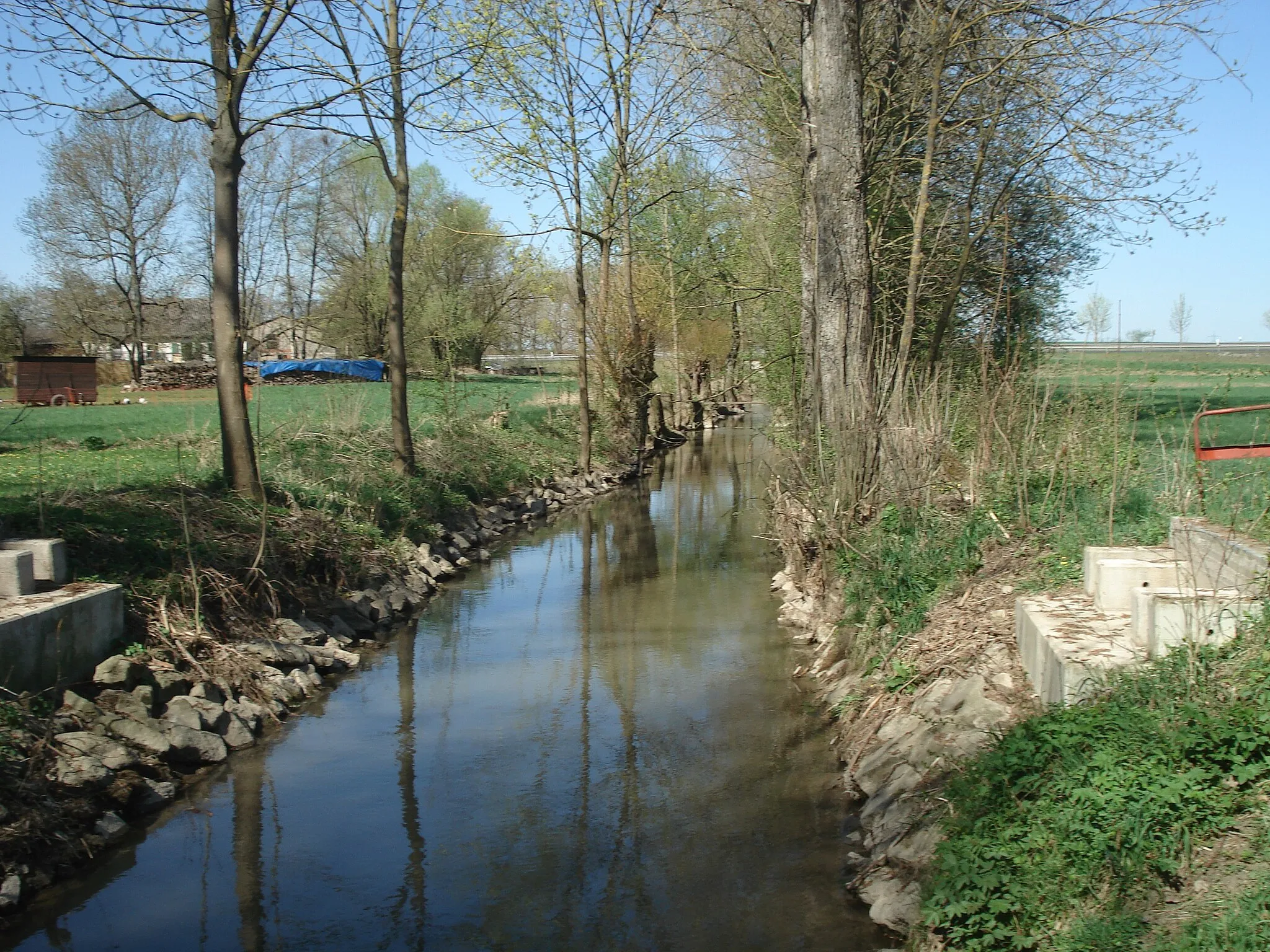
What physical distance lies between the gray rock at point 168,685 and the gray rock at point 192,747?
1.18ft

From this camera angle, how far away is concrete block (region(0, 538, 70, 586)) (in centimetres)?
855

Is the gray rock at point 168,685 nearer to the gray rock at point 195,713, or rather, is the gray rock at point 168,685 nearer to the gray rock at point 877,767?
the gray rock at point 195,713

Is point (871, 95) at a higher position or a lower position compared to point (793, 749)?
higher

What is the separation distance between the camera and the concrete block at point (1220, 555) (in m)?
5.45

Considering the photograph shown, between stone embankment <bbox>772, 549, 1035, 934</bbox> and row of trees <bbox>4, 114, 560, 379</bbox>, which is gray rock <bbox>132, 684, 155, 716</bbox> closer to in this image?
stone embankment <bbox>772, 549, 1035, 934</bbox>

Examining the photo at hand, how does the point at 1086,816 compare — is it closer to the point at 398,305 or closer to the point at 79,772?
the point at 79,772

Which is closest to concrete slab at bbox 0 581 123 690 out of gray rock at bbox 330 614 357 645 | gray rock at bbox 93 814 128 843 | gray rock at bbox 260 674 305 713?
gray rock at bbox 93 814 128 843

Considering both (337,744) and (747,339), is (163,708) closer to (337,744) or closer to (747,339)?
(337,744)

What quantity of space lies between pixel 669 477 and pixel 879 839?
812 inches

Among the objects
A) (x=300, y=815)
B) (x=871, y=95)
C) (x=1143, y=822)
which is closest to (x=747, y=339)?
(x=871, y=95)

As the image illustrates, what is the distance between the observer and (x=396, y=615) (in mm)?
13102

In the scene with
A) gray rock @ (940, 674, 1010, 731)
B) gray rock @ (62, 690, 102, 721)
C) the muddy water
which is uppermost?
gray rock @ (940, 674, 1010, 731)

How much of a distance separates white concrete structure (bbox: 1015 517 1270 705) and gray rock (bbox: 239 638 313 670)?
6.74 meters

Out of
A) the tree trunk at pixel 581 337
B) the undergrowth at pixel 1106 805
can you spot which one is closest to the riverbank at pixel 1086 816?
the undergrowth at pixel 1106 805
